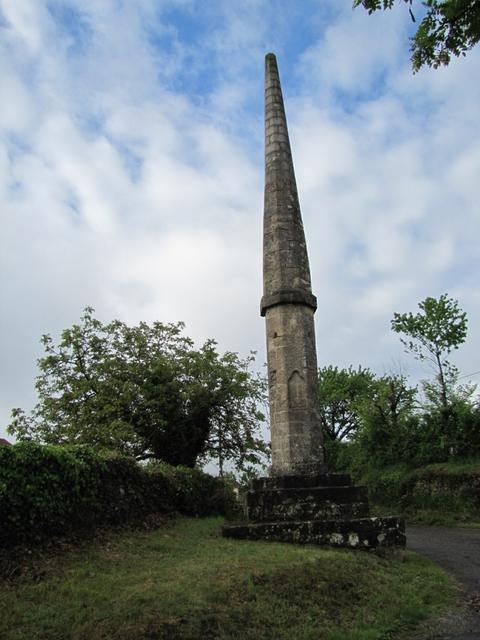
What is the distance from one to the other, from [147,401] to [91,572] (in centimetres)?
1275

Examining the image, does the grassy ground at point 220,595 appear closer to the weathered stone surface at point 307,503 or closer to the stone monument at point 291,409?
the stone monument at point 291,409

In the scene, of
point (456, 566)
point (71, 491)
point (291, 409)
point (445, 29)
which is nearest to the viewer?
point (445, 29)

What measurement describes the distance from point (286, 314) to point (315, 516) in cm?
400

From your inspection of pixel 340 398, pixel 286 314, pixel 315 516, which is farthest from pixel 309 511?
pixel 340 398

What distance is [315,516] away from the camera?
9609mm

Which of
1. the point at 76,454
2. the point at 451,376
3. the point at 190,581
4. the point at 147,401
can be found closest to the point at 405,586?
the point at 190,581

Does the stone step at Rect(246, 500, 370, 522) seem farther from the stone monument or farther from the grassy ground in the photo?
the grassy ground

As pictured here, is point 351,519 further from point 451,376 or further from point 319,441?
point 451,376

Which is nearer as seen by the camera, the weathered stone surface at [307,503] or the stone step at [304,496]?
the weathered stone surface at [307,503]

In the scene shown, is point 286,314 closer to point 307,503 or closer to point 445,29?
point 307,503

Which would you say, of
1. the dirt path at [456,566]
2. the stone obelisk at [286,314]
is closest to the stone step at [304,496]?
the stone obelisk at [286,314]

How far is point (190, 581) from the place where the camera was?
20.4ft

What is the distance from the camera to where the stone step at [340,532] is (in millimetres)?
8922

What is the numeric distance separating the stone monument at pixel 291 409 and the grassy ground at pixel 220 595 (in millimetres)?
604
